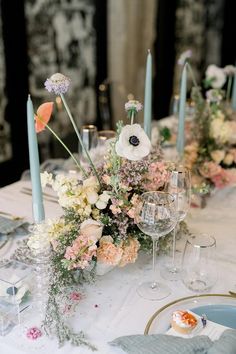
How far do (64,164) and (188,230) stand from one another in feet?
2.22

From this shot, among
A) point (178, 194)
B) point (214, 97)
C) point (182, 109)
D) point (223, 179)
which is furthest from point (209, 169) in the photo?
point (178, 194)

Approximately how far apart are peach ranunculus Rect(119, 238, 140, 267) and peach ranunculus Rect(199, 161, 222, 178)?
2.01 feet

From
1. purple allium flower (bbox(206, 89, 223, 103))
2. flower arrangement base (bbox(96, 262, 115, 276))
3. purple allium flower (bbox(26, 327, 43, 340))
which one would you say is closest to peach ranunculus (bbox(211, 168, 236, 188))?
purple allium flower (bbox(206, 89, 223, 103))

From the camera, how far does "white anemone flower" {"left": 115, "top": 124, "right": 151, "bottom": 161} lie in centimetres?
113

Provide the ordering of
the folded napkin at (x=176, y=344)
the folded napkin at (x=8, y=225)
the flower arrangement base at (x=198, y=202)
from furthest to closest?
the flower arrangement base at (x=198, y=202) < the folded napkin at (x=8, y=225) < the folded napkin at (x=176, y=344)

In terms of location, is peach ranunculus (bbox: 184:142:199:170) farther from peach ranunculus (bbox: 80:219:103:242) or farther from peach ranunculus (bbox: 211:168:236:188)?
peach ranunculus (bbox: 80:219:103:242)

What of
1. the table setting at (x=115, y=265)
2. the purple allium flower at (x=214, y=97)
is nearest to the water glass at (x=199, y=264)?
the table setting at (x=115, y=265)

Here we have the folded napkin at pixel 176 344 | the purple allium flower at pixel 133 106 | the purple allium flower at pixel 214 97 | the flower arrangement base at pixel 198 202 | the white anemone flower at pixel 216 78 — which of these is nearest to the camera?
the folded napkin at pixel 176 344

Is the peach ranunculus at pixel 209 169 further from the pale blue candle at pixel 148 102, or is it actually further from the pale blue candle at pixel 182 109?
the pale blue candle at pixel 148 102

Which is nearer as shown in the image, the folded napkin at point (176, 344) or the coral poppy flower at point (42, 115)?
the folded napkin at point (176, 344)

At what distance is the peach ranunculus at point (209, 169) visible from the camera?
1.71 metres

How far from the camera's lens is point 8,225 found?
1434 millimetres

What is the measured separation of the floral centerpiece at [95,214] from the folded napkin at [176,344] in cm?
19

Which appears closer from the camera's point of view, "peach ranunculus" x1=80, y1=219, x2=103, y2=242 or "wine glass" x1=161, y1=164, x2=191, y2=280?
"peach ranunculus" x1=80, y1=219, x2=103, y2=242
